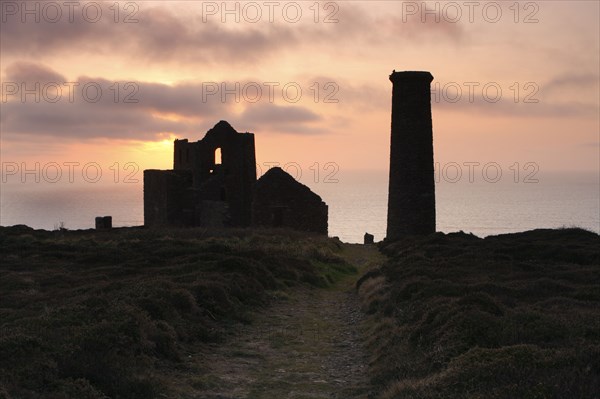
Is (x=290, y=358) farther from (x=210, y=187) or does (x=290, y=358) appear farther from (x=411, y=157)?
(x=210, y=187)

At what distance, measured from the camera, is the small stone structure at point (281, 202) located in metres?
43.0

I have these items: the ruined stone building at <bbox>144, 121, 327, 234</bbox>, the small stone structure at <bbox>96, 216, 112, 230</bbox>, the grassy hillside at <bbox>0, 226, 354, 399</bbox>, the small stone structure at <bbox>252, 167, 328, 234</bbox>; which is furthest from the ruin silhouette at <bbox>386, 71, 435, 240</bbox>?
the small stone structure at <bbox>96, 216, 112, 230</bbox>

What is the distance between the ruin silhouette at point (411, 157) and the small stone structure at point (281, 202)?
6.74 m

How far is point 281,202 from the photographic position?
142 ft

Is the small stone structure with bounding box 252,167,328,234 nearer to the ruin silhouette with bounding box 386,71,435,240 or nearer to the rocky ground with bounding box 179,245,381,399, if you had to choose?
the ruin silhouette with bounding box 386,71,435,240

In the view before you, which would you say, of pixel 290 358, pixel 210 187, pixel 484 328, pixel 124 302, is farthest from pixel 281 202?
pixel 484 328

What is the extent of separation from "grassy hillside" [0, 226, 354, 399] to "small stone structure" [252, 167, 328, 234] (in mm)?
10931

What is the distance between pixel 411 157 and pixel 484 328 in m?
28.6

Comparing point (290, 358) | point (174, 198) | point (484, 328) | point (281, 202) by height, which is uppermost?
point (174, 198)

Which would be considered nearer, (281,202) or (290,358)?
(290,358)

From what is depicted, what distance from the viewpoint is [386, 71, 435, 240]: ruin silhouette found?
38.8 meters

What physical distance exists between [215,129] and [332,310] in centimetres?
3629

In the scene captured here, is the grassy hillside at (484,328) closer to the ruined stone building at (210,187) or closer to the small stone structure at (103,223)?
the ruined stone building at (210,187)

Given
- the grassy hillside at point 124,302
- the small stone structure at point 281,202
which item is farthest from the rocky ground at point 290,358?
the small stone structure at point 281,202
